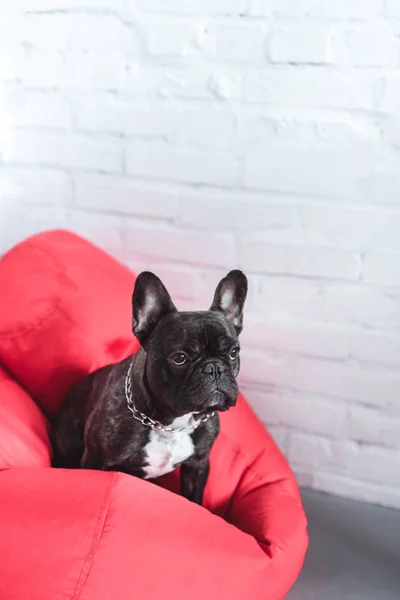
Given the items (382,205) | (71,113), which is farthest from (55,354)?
(382,205)

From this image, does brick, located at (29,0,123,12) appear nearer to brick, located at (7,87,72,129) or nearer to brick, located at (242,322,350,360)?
brick, located at (7,87,72,129)

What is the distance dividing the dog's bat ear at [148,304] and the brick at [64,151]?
1.87 ft

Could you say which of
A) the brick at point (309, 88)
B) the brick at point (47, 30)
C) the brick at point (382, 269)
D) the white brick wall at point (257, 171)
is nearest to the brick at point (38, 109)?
the white brick wall at point (257, 171)

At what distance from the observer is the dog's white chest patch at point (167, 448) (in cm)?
127

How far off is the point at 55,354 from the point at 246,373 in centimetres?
50

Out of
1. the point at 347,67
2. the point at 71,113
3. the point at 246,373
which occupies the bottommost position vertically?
the point at 246,373

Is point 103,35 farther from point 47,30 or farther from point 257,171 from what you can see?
point 257,171

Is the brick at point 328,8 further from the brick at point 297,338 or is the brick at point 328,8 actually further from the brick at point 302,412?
the brick at point 302,412

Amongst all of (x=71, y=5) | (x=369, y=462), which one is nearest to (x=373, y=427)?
(x=369, y=462)

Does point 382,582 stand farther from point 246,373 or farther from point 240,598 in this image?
point 246,373

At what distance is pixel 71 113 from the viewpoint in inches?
66.2

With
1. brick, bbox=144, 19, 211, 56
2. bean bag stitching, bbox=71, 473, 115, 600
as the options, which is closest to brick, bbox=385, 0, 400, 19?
brick, bbox=144, 19, 211, 56

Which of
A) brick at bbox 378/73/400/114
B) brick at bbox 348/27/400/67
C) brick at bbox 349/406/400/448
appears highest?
brick at bbox 348/27/400/67

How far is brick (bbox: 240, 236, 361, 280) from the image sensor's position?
1575mm
